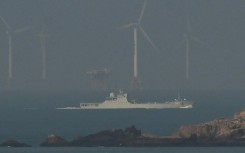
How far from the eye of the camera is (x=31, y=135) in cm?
13650

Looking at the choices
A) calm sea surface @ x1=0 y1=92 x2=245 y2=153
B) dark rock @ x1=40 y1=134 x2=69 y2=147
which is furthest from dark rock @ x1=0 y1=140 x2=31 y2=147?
dark rock @ x1=40 y1=134 x2=69 y2=147

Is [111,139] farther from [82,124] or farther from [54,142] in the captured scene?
[82,124]

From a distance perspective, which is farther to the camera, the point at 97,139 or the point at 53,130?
the point at 53,130

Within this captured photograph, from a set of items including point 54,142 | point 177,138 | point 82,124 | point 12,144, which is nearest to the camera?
point 54,142

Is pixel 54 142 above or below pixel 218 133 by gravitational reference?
below

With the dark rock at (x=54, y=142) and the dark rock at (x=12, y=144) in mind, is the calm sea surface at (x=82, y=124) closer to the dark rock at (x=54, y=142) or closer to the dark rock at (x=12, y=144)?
the dark rock at (x=54, y=142)

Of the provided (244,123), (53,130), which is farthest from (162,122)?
(244,123)

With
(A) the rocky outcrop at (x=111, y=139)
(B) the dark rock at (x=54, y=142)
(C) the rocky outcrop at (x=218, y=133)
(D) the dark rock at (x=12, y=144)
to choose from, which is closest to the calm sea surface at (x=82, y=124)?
(B) the dark rock at (x=54, y=142)

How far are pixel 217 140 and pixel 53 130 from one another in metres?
32.6

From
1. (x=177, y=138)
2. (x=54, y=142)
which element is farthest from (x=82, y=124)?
(x=177, y=138)

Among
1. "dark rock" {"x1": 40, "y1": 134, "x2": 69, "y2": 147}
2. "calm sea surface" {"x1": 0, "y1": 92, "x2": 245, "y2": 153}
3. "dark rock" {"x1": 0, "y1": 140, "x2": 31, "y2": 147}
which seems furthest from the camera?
"dark rock" {"x1": 0, "y1": 140, "x2": 31, "y2": 147}

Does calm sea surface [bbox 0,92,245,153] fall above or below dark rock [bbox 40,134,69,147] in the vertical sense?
above

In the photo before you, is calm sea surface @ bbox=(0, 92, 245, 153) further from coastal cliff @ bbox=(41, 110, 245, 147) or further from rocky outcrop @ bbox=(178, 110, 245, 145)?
rocky outcrop @ bbox=(178, 110, 245, 145)

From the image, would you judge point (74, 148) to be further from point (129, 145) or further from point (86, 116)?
point (86, 116)
